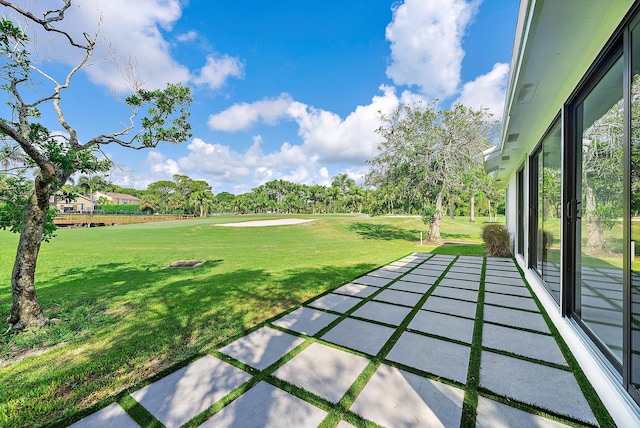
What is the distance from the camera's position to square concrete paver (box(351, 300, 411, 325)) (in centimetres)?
275

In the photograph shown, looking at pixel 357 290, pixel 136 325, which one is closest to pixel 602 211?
pixel 357 290

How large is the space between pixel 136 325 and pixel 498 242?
25.8ft

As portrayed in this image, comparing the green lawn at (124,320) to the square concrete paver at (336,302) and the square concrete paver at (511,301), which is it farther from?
the square concrete paver at (511,301)

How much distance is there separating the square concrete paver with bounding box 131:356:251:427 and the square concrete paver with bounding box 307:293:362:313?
1458 millimetres

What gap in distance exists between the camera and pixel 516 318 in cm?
274

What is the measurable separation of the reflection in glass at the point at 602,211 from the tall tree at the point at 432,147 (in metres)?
7.62

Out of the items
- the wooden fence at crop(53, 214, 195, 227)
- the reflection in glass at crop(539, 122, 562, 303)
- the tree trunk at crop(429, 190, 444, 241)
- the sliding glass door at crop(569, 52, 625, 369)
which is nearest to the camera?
the sliding glass door at crop(569, 52, 625, 369)

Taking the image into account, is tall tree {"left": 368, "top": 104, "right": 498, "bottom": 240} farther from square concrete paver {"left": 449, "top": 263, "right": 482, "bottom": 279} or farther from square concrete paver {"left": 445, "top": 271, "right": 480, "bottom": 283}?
square concrete paver {"left": 445, "top": 271, "right": 480, "bottom": 283}

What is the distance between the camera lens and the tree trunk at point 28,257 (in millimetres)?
2510

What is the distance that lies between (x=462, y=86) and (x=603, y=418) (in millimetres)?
11352

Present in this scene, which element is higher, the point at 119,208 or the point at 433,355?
the point at 119,208

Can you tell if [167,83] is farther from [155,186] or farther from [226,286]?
[155,186]

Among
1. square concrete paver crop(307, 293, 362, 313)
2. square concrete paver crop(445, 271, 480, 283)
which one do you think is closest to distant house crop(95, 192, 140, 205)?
square concrete paver crop(307, 293, 362, 313)

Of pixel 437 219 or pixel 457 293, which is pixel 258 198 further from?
pixel 457 293
